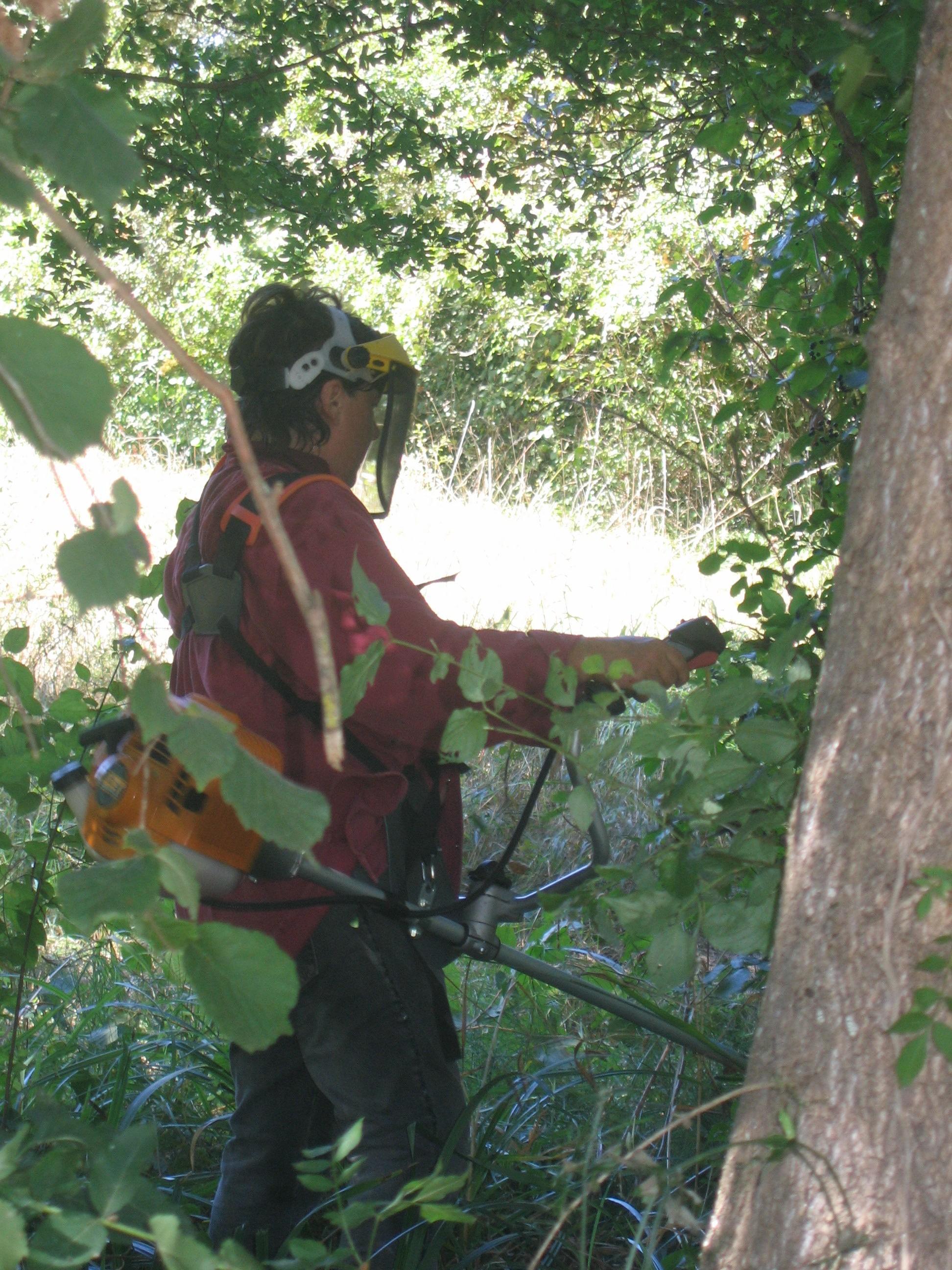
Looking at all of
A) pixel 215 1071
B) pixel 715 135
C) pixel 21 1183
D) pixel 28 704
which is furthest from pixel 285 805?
pixel 215 1071

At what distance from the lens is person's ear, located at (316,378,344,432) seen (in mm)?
2432

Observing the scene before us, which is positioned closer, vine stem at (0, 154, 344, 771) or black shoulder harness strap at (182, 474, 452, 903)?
vine stem at (0, 154, 344, 771)

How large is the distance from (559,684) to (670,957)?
0.36 m

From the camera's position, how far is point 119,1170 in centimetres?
102

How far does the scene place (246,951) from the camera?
34.3 inches

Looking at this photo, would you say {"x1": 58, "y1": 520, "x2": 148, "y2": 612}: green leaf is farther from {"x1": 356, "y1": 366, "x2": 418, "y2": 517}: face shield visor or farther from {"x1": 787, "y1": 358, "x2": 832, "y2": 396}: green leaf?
{"x1": 356, "y1": 366, "x2": 418, "y2": 517}: face shield visor

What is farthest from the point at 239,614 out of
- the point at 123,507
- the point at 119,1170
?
the point at 123,507

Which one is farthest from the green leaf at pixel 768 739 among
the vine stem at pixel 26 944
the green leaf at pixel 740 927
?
the vine stem at pixel 26 944

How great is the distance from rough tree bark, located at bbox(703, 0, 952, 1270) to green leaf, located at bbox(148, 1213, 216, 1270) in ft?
1.65

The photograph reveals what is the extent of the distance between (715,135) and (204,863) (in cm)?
144

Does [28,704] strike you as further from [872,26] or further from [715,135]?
[872,26]

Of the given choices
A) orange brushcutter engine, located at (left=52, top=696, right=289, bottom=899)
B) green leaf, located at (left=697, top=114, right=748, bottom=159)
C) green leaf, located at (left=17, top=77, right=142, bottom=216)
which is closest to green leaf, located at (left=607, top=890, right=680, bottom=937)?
orange brushcutter engine, located at (left=52, top=696, right=289, bottom=899)

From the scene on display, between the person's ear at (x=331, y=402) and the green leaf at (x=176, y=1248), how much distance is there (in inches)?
68.3

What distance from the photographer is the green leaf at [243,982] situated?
85cm
